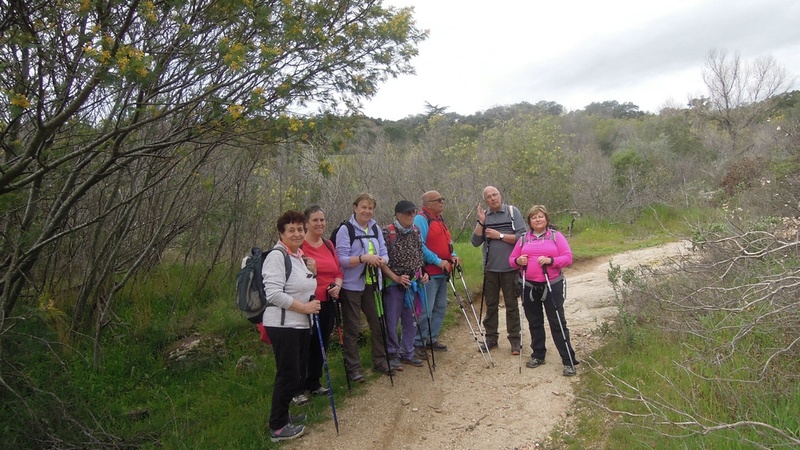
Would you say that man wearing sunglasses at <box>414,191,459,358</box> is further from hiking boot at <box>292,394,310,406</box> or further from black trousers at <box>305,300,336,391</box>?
hiking boot at <box>292,394,310,406</box>

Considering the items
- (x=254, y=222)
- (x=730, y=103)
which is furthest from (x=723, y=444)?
(x=730, y=103)

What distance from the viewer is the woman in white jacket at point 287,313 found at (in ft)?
13.6

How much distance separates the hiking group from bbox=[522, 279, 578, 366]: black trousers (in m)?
0.01

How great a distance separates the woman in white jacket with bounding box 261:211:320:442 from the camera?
414 centimetres

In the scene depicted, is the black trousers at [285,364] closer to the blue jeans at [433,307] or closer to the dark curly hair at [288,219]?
the dark curly hair at [288,219]

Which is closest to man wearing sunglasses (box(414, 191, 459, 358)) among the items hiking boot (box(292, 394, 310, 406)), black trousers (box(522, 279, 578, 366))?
black trousers (box(522, 279, 578, 366))

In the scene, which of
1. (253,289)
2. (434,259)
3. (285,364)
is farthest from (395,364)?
(253,289)

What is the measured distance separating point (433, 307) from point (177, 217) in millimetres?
3695

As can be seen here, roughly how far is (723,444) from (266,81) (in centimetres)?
448

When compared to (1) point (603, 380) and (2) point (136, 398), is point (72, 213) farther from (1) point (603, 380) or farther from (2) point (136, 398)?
(1) point (603, 380)

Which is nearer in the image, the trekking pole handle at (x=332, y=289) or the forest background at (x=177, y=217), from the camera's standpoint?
the forest background at (x=177, y=217)

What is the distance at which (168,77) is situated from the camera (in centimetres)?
468

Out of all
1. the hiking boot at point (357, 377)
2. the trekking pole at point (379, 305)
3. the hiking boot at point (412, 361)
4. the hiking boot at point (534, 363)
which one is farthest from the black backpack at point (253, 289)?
the hiking boot at point (534, 363)

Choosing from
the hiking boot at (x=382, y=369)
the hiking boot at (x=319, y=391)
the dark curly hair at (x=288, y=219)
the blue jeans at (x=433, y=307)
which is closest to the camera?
the dark curly hair at (x=288, y=219)
